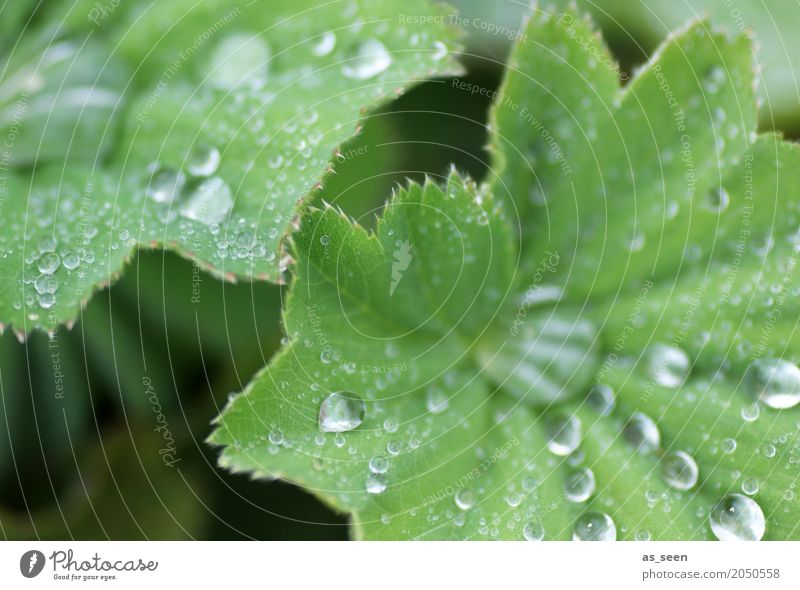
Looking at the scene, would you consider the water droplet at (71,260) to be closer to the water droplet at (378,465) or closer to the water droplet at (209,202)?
the water droplet at (209,202)

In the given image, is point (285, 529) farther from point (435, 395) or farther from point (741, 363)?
point (741, 363)

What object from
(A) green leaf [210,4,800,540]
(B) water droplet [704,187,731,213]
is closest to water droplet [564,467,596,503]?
(A) green leaf [210,4,800,540]

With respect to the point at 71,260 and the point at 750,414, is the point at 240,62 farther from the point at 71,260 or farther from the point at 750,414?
the point at 750,414

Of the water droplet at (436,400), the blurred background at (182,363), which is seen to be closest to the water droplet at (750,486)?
the water droplet at (436,400)

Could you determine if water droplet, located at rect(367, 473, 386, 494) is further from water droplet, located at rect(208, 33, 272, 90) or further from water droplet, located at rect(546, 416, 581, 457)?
water droplet, located at rect(208, 33, 272, 90)

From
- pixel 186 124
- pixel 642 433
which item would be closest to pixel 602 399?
pixel 642 433

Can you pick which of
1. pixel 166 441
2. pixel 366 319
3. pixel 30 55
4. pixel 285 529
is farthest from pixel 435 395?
pixel 30 55
